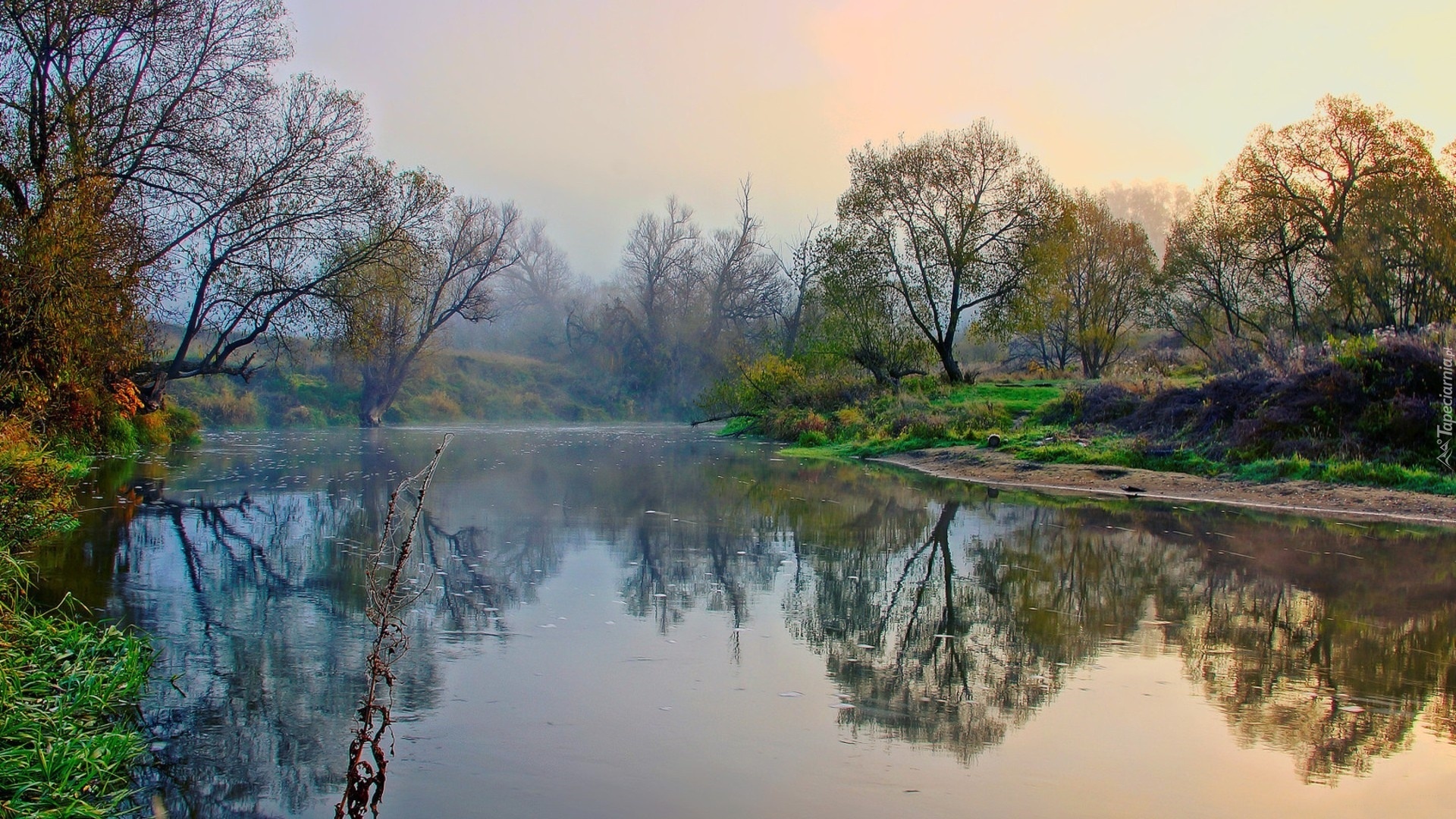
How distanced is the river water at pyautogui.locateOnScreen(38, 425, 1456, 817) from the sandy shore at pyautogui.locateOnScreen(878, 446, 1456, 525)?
50.1 inches

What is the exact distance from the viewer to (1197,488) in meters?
17.3

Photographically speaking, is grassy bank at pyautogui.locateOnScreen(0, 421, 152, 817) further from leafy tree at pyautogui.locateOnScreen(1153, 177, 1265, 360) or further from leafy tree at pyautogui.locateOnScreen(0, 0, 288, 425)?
leafy tree at pyautogui.locateOnScreen(1153, 177, 1265, 360)

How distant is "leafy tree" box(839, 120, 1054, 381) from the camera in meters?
37.2

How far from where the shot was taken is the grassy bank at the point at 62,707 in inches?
170

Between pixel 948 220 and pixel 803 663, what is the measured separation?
3345 centimetres

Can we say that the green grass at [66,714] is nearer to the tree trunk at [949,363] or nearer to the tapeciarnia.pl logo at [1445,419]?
the tapeciarnia.pl logo at [1445,419]

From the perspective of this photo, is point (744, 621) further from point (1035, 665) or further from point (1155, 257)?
point (1155, 257)

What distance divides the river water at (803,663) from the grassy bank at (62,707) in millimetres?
208

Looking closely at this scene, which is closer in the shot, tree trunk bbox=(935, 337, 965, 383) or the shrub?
the shrub

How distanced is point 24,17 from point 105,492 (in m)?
8.02

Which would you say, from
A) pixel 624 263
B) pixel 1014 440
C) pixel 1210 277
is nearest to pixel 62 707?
pixel 1014 440

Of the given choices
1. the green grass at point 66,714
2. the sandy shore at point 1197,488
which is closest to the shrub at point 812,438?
the sandy shore at point 1197,488

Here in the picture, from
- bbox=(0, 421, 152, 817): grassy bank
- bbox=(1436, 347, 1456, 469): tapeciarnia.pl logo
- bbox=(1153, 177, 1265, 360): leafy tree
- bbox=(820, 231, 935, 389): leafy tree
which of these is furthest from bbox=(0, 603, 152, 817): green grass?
bbox=(1153, 177, 1265, 360): leafy tree

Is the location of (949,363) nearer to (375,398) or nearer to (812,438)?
(812,438)
